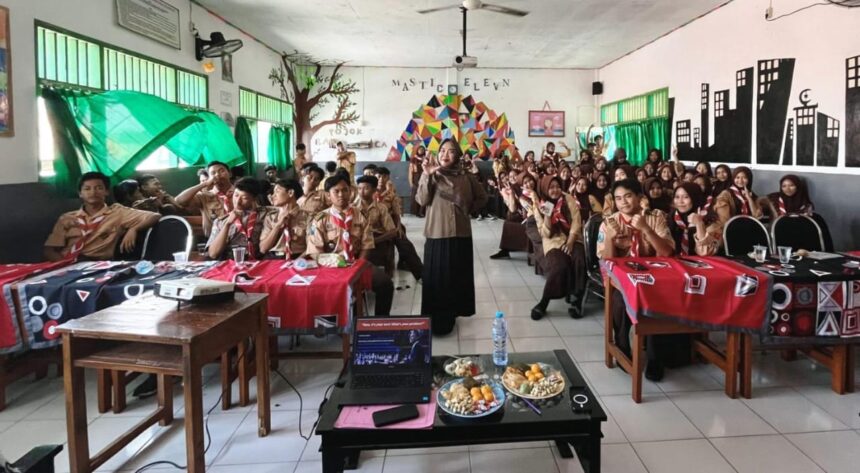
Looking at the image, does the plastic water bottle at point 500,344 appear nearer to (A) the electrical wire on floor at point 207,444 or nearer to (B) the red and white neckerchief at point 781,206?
(A) the electrical wire on floor at point 207,444

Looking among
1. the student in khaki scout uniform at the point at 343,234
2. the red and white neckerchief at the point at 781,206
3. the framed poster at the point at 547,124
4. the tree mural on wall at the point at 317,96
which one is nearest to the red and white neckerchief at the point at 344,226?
the student in khaki scout uniform at the point at 343,234

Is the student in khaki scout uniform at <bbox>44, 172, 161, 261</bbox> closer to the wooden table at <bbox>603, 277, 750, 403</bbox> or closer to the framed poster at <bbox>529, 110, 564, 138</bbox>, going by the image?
the wooden table at <bbox>603, 277, 750, 403</bbox>

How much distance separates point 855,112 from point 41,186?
730 cm

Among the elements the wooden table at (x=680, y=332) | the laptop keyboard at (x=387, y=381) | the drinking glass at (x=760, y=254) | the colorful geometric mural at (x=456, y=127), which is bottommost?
the wooden table at (x=680, y=332)

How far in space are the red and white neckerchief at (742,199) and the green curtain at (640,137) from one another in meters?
3.36

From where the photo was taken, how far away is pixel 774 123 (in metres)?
5.87

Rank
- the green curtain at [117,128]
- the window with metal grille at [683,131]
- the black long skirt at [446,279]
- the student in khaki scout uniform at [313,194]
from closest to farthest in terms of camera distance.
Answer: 1. the black long skirt at [446,279]
2. the green curtain at [117,128]
3. the student in khaki scout uniform at [313,194]
4. the window with metal grille at [683,131]

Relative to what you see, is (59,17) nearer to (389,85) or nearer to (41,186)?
(41,186)

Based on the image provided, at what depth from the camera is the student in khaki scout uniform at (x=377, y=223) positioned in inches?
183

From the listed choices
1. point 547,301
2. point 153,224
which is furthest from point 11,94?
point 547,301

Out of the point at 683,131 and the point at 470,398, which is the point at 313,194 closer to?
the point at 470,398

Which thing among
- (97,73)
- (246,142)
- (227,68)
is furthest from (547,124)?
(97,73)

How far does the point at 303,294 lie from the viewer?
8.55 feet

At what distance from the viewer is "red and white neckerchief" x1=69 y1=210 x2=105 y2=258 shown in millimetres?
3418
